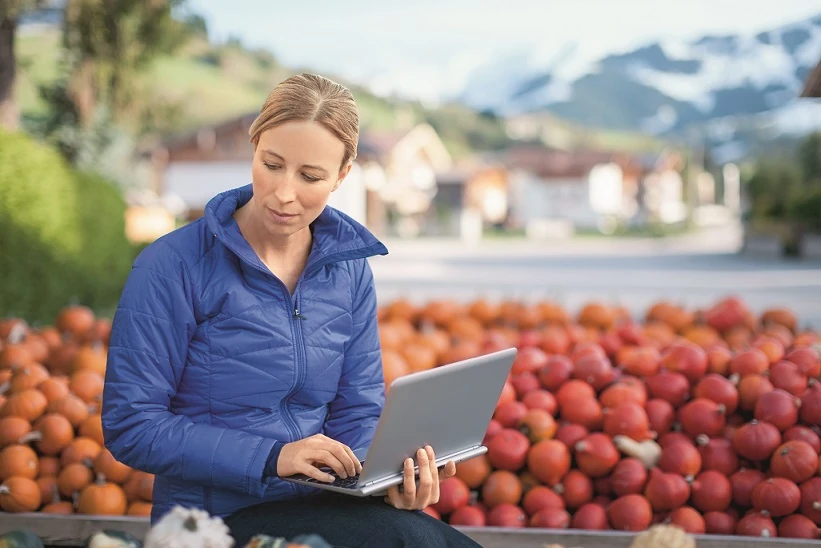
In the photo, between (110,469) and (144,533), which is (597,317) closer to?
(110,469)

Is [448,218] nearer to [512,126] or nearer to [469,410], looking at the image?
[469,410]

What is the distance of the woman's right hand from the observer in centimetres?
203

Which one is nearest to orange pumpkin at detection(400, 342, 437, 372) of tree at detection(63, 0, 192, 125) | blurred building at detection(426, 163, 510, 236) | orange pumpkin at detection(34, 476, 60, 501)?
orange pumpkin at detection(34, 476, 60, 501)

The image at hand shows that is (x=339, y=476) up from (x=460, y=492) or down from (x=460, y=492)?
up

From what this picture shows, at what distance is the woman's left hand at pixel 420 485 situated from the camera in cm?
207

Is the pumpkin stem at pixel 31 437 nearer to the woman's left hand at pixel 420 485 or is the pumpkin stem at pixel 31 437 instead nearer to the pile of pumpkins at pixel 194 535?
the woman's left hand at pixel 420 485

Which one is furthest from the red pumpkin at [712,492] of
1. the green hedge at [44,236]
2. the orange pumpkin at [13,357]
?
the green hedge at [44,236]

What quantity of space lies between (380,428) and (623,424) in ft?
5.97

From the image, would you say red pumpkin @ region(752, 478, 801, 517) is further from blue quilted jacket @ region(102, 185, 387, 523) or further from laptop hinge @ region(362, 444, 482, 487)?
blue quilted jacket @ region(102, 185, 387, 523)

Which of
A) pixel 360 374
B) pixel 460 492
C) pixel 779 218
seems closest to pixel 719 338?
pixel 460 492

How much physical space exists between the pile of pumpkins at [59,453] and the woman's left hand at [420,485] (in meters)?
1.37

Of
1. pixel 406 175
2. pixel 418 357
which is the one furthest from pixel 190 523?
pixel 406 175

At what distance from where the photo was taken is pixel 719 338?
5.02m

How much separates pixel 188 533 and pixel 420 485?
24.2 inches
